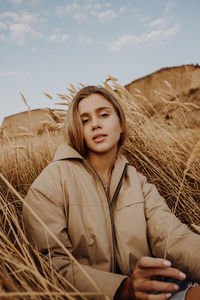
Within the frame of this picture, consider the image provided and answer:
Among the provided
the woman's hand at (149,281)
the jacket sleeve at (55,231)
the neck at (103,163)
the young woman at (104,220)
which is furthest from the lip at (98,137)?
the woman's hand at (149,281)

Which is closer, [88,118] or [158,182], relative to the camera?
[88,118]

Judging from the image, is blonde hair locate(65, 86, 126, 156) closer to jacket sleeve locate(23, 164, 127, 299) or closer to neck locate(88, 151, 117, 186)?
neck locate(88, 151, 117, 186)

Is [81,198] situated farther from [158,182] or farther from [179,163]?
[179,163]

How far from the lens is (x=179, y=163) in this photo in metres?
1.99

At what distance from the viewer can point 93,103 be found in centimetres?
161

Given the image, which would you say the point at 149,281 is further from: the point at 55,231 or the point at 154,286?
the point at 55,231

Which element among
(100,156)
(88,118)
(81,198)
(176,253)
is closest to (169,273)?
(176,253)

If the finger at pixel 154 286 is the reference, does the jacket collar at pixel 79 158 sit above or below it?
above

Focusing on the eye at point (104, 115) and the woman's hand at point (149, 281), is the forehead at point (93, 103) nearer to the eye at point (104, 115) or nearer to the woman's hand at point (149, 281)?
the eye at point (104, 115)

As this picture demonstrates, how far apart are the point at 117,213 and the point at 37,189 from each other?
50cm

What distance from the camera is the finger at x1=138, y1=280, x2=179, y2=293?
0.89 metres

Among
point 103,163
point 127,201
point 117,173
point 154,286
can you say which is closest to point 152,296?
point 154,286

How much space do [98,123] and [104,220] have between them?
0.62 meters

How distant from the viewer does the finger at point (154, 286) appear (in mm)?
885
